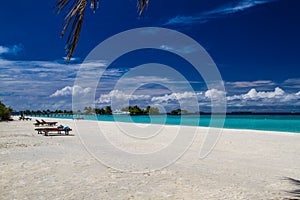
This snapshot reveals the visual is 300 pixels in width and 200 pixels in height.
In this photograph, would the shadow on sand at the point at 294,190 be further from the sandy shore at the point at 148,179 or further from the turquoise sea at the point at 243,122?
the turquoise sea at the point at 243,122

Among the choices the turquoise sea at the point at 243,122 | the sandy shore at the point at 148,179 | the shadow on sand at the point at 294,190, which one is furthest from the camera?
the turquoise sea at the point at 243,122

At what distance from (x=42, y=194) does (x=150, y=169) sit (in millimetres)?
2915

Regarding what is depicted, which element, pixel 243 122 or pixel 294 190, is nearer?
pixel 294 190

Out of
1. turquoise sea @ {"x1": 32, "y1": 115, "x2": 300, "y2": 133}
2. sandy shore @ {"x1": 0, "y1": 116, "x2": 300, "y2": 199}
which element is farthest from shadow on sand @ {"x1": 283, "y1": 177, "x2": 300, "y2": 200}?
turquoise sea @ {"x1": 32, "y1": 115, "x2": 300, "y2": 133}

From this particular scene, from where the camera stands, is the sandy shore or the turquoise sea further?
the turquoise sea

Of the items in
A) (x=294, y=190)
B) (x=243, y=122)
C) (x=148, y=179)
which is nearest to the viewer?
(x=294, y=190)

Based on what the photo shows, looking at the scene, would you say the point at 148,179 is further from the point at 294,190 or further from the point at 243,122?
the point at 243,122

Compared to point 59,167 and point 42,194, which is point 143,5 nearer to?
point 42,194

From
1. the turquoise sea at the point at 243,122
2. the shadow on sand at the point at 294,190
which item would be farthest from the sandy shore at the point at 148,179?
the turquoise sea at the point at 243,122

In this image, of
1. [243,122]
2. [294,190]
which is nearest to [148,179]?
[294,190]

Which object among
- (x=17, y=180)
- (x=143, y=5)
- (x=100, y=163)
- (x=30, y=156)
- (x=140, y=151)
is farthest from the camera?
(x=140, y=151)

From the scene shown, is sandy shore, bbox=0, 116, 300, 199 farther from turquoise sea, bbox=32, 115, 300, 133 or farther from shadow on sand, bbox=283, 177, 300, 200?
turquoise sea, bbox=32, 115, 300, 133

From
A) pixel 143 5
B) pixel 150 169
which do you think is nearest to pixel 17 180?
pixel 150 169

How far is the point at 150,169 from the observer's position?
23.6ft
